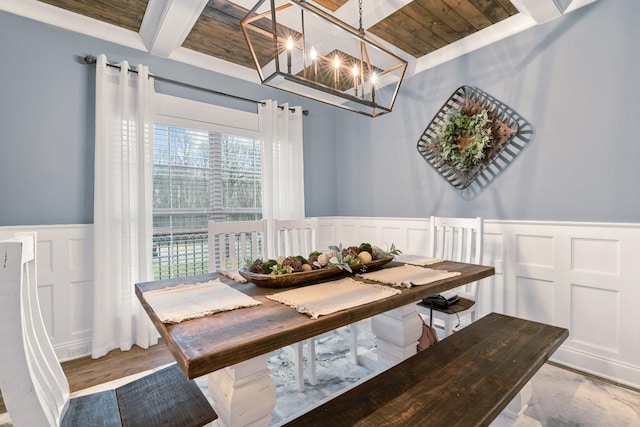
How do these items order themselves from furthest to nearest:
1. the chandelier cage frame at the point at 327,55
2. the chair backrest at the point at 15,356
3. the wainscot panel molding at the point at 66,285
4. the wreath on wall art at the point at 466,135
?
the wreath on wall art at the point at 466,135
the wainscot panel molding at the point at 66,285
the chandelier cage frame at the point at 327,55
the chair backrest at the point at 15,356

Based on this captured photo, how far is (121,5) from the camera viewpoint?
2.23 metres

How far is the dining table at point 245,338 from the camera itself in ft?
2.68

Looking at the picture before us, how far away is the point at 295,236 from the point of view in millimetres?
2600

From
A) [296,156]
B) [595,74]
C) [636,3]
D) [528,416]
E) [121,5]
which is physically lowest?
[528,416]

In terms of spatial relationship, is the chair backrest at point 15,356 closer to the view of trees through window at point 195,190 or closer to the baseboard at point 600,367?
the view of trees through window at point 195,190

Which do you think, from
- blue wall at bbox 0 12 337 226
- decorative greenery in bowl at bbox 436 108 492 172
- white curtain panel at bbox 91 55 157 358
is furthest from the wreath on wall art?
blue wall at bbox 0 12 337 226

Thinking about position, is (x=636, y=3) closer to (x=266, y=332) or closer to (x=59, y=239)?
(x=266, y=332)

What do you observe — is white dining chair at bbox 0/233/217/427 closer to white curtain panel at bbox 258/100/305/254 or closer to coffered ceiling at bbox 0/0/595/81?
coffered ceiling at bbox 0/0/595/81

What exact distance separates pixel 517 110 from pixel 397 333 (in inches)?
80.4

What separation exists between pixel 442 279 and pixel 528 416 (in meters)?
0.94

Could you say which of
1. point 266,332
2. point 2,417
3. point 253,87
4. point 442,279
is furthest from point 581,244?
point 2,417

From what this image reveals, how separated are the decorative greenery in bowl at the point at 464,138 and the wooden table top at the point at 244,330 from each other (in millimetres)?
1775

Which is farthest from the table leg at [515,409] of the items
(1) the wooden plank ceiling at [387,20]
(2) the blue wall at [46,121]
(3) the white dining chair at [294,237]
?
(2) the blue wall at [46,121]

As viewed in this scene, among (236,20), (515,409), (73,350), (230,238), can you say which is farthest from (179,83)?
(515,409)
